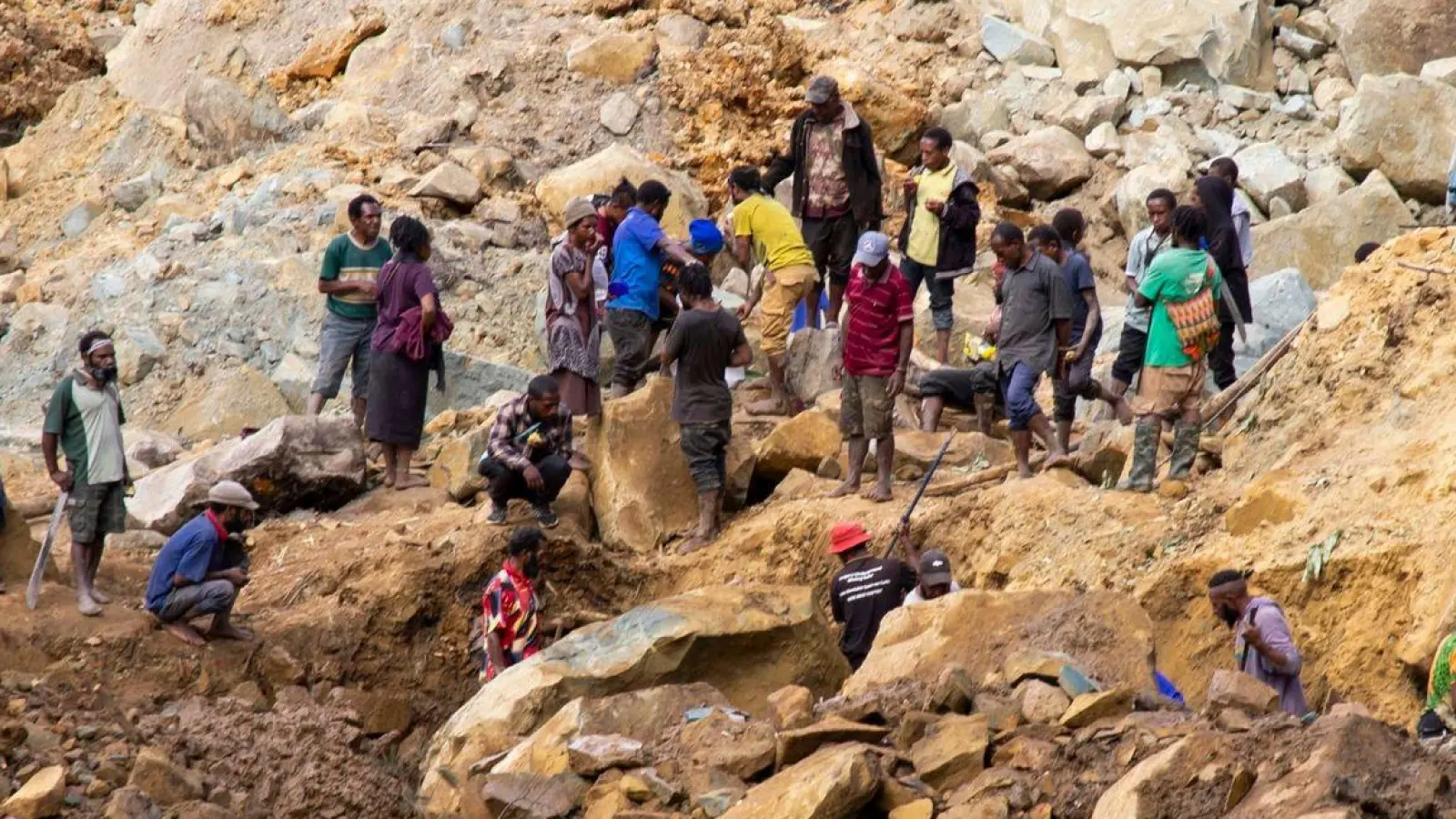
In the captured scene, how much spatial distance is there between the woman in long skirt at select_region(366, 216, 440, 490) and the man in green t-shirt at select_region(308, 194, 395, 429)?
0.32 metres

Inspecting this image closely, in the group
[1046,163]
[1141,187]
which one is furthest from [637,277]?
[1046,163]

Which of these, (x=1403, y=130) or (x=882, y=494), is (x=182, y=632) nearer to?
(x=882, y=494)

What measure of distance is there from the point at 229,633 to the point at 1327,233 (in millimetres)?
9294

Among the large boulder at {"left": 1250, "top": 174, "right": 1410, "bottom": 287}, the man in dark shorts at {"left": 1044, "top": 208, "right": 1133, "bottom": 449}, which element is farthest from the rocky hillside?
the man in dark shorts at {"left": 1044, "top": 208, "right": 1133, "bottom": 449}

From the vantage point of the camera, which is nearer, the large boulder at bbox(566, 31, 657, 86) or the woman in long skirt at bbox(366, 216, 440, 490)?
the woman in long skirt at bbox(366, 216, 440, 490)

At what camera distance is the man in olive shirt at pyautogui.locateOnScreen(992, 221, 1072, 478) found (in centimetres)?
1128

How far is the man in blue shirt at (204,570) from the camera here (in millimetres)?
10844

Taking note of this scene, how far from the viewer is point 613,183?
1623cm

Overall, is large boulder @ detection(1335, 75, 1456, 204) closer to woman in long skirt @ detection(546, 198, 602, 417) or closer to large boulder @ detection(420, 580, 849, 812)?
woman in long skirt @ detection(546, 198, 602, 417)

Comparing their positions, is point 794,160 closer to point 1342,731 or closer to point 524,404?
point 524,404

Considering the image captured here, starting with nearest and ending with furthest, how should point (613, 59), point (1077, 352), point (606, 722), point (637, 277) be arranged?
point (606, 722) < point (1077, 352) < point (637, 277) < point (613, 59)

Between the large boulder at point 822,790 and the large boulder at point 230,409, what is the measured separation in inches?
291

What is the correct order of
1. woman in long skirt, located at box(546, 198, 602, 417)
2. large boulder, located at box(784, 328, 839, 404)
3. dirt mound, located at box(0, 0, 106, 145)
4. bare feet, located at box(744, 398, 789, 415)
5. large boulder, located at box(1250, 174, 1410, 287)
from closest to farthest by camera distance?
woman in long skirt, located at box(546, 198, 602, 417) → large boulder, located at box(784, 328, 839, 404) → bare feet, located at box(744, 398, 789, 415) → large boulder, located at box(1250, 174, 1410, 287) → dirt mound, located at box(0, 0, 106, 145)

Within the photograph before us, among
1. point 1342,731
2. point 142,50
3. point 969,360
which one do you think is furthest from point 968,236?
point 142,50
